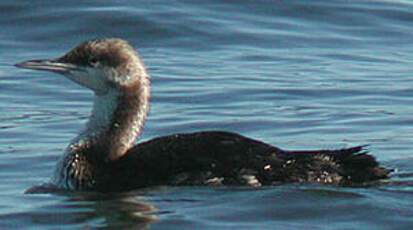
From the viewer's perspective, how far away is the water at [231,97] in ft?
30.3

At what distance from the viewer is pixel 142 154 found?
32.3ft

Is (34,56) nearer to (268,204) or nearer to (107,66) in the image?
(107,66)

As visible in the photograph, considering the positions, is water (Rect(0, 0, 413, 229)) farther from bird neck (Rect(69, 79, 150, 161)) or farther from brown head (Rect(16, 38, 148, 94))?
brown head (Rect(16, 38, 148, 94))

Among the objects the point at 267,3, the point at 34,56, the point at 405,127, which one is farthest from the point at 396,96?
the point at 267,3

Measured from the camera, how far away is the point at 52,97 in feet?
48.8

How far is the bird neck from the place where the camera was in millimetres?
10188

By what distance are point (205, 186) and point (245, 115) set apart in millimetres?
4128

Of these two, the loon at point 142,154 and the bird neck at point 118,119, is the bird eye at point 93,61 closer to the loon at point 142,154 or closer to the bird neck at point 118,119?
the loon at point 142,154

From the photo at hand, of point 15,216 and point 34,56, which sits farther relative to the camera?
point 34,56

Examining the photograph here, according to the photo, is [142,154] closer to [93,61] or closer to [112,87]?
[112,87]

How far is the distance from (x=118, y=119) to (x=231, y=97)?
4.72 m

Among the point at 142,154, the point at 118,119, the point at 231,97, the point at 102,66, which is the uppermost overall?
the point at 102,66

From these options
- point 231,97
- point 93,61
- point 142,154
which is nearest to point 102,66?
point 93,61

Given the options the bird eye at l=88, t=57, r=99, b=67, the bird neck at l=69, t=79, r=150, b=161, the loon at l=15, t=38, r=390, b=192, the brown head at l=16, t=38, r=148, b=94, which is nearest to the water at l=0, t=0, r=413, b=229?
the loon at l=15, t=38, r=390, b=192
